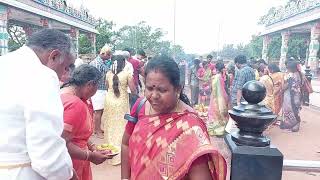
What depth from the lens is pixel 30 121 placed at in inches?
56.9

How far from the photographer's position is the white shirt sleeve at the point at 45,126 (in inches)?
56.7

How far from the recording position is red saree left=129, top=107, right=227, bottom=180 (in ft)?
4.97

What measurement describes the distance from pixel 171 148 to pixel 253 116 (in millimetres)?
425

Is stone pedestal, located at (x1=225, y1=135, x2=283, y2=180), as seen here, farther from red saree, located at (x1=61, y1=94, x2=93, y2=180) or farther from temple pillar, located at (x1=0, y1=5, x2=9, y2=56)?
temple pillar, located at (x1=0, y1=5, x2=9, y2=56)

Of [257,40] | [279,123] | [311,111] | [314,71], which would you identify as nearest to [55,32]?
[279,123]

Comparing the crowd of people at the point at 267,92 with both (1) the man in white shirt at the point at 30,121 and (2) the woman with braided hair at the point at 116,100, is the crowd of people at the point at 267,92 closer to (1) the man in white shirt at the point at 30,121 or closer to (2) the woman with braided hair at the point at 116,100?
(2) the woman with braided hair at the point at 116,100

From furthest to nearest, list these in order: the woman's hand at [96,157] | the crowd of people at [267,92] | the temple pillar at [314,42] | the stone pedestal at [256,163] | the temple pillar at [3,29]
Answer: the temple pillar at [314,42]
the temple pillar at [3,29]
the crowd of people at [267,92]
the woman's hand at [96,157]
the stone pedestal at [256,163]

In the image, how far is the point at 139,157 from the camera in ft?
5.57

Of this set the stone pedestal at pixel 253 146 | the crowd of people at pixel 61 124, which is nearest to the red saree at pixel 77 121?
the crowd of people at pixel 61 124

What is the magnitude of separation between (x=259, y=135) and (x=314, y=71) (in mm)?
19377

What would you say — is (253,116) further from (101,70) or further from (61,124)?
(101,70)

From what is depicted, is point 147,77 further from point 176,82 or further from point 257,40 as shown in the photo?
point 257,40

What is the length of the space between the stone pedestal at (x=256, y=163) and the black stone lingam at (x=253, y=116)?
0.05m

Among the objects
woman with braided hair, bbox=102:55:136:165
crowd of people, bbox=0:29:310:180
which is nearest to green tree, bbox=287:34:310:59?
woman with braided hair, bbox=102:55:136:165
